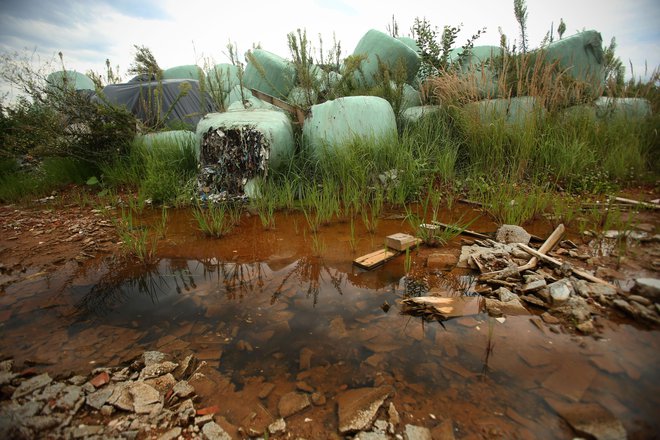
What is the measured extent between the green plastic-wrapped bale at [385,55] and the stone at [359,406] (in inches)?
162

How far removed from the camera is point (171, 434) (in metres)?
0.84

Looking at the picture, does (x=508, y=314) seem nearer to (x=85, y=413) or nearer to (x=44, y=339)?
(x=85, y=413)

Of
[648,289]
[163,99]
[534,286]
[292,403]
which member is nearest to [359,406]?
[292,403]

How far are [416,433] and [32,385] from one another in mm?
1169

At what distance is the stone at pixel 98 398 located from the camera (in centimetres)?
92

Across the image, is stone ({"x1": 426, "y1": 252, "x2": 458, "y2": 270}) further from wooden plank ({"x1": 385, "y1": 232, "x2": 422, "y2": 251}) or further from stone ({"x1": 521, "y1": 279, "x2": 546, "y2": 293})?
stone ({"x1": 521, "y1": 279, "x2": 546, "y2": 293})

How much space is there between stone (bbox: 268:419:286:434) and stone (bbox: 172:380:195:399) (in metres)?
0.29

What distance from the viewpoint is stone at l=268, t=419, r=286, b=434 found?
85 cm

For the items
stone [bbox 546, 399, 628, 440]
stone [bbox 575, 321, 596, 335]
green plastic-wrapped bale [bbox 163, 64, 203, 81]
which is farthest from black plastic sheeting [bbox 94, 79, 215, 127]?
stone [bbox 546, 399, 628, 440]

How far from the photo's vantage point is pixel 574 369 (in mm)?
986

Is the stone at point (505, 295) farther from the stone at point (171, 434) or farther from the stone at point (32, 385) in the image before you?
the stone at point (32, 385)

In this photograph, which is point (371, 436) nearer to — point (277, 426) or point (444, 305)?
point (277, 426)

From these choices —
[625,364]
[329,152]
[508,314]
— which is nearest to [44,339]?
[508,314]

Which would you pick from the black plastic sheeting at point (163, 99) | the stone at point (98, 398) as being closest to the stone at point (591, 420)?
the stone at point (98, 398)
